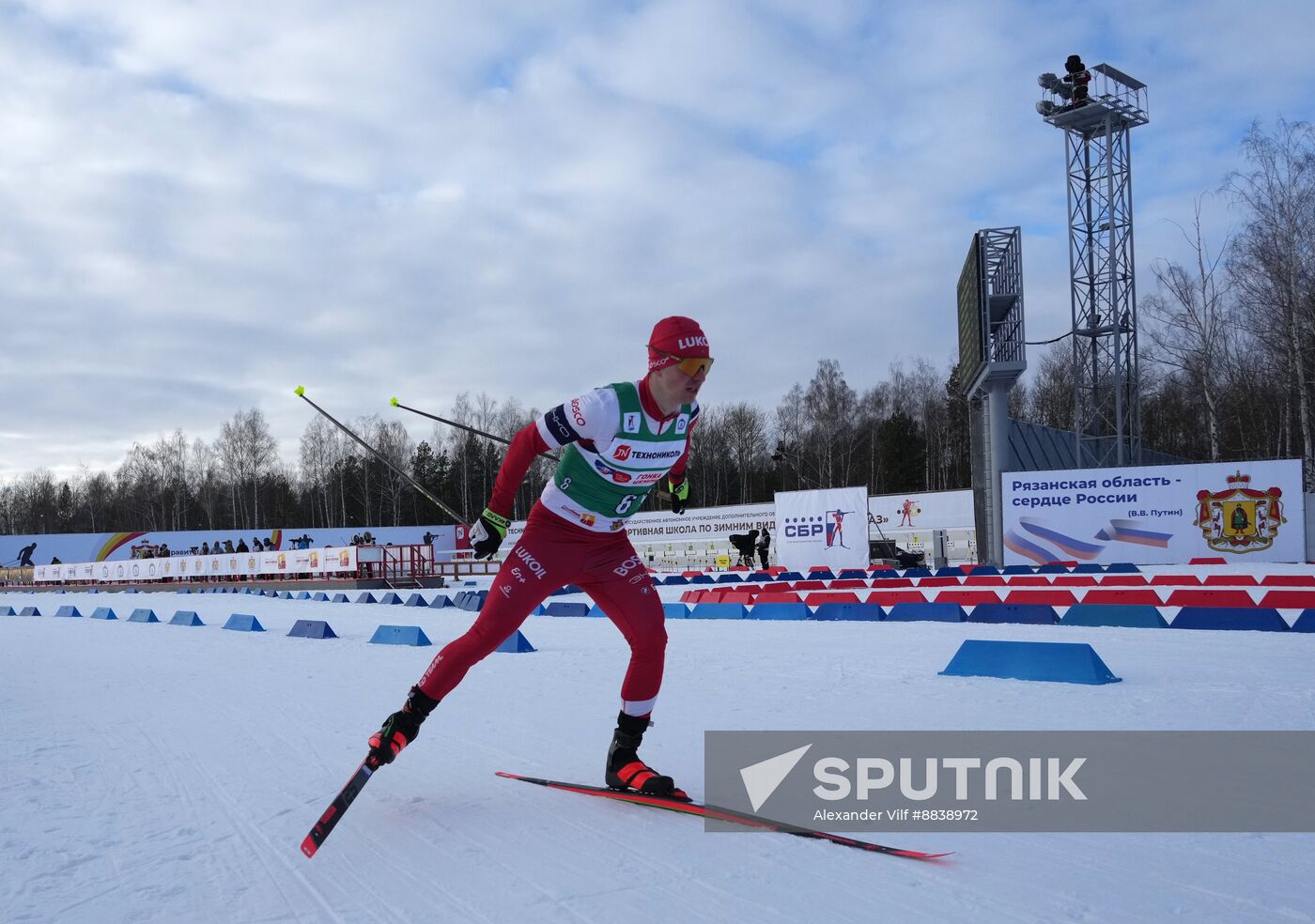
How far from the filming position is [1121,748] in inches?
155

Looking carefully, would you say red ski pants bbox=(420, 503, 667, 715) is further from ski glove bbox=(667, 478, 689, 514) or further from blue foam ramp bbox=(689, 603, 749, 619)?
blue foam ramp bbox=(689, 603, 749, 619)

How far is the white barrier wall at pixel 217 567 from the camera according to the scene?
2833 cm

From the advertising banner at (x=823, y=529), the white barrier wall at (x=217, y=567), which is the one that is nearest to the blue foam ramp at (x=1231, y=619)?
the advertising banner at (x=823, y=529)

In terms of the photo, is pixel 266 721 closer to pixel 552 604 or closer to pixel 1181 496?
pixel 552 604

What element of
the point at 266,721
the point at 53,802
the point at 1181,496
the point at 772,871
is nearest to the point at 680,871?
the point at 772,871

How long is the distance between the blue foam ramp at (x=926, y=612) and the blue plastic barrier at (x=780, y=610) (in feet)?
3.79

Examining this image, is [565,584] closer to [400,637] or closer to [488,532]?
[488,532]

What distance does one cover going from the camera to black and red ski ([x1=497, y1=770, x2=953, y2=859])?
9.02ft

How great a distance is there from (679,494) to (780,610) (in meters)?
8.40

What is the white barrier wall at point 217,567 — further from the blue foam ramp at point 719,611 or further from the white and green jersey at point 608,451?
the white and green jersey at point 608,451

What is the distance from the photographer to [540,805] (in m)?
3.45

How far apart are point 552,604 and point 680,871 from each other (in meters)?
12.6

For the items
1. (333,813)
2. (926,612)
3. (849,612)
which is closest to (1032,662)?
(333,813)

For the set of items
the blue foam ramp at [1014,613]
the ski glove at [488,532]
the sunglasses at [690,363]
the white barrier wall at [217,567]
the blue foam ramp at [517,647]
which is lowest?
the white barrier wall at [217,567]
